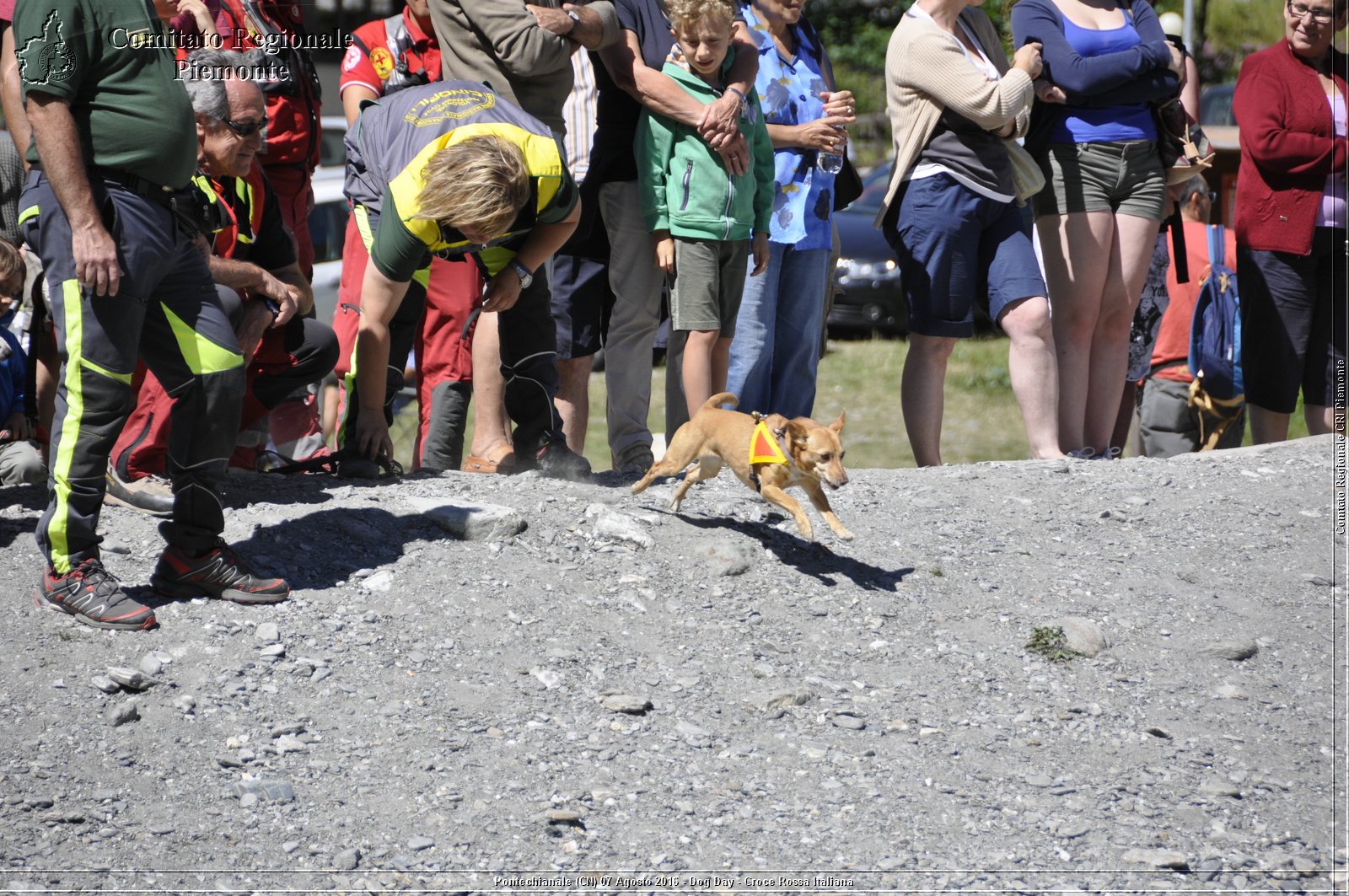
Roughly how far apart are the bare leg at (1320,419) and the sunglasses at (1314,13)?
201 centimetres

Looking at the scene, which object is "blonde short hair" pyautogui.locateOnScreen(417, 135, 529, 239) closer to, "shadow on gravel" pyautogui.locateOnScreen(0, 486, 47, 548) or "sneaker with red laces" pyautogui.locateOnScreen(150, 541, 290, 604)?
"sneaker with red laces" pyautogui.locateOnScreen(150, 541, 290, 604)

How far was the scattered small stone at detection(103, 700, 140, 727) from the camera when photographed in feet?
12.6

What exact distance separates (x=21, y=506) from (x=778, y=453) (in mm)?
2950

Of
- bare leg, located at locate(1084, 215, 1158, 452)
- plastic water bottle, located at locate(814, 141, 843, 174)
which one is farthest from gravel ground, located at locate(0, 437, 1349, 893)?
plastic water bottle, located at locate(814, 141, 843, 174)

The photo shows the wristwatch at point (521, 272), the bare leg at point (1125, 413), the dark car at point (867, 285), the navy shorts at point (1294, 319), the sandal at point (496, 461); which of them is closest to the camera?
the wristwatch at point (521, 272)

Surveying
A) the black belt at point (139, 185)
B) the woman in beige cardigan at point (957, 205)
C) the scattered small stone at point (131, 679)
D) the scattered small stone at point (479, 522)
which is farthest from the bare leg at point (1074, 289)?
the scattered small stone at point (131, 679)

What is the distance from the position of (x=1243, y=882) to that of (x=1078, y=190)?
3609mm

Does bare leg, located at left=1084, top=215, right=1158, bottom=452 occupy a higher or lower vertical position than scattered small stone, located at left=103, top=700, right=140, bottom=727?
higher

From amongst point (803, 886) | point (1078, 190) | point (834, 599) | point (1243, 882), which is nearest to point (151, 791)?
point (803, 886)

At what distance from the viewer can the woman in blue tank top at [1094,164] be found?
20.1ft

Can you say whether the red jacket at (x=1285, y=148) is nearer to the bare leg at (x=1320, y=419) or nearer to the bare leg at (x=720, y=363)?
the bare leg at (x=1320, y=419)

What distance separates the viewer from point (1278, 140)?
662 centimetres

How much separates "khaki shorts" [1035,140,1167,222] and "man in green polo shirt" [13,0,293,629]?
396 centimetres

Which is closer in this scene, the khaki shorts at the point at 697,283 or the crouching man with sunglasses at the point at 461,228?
the crouching man with sunglasses at the point at 461,228
